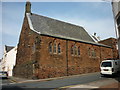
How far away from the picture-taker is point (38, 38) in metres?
20.9

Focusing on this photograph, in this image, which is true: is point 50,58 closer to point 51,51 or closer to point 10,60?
point 51,51

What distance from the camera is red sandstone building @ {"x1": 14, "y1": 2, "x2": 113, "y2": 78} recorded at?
20516 mm

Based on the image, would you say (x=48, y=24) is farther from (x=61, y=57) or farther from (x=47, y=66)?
(x=47, y=66)

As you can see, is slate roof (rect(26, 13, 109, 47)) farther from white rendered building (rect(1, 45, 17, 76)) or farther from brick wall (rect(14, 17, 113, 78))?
white rendered building (rect(1, 45, 17, 76))

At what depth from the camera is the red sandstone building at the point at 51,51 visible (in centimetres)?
2052

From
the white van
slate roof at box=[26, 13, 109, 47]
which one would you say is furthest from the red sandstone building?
the white van

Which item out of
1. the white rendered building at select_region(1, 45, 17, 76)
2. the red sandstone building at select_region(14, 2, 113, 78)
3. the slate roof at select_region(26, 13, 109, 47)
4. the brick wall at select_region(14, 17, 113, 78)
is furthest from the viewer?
the white rendered building at select_region(1, 45, 17, 76)

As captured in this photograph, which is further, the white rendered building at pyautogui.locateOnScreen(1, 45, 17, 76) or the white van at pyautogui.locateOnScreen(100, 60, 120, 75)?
the white rendered building at pyautogui.locateOnScreen(1, 45, 17, 76)

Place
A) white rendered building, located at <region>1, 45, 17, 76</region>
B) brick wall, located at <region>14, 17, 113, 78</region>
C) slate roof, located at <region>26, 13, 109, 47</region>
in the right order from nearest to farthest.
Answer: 1. brick wall, located at <region>14, 17, 113, 78</region>
2. slate roof, located at <region>26, 13, 109, 47</region>
3. white rendered building, located at <region>1, 45, 17, 76</region>

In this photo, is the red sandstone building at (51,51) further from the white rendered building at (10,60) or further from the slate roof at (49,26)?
the white rendered building at (10,60)

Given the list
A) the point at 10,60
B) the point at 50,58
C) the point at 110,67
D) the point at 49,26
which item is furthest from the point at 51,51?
the point at 10,60

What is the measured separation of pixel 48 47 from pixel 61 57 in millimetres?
3063

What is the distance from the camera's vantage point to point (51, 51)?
21891 mm

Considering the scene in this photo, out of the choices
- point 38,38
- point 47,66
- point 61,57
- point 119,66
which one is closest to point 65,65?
point 61,57
